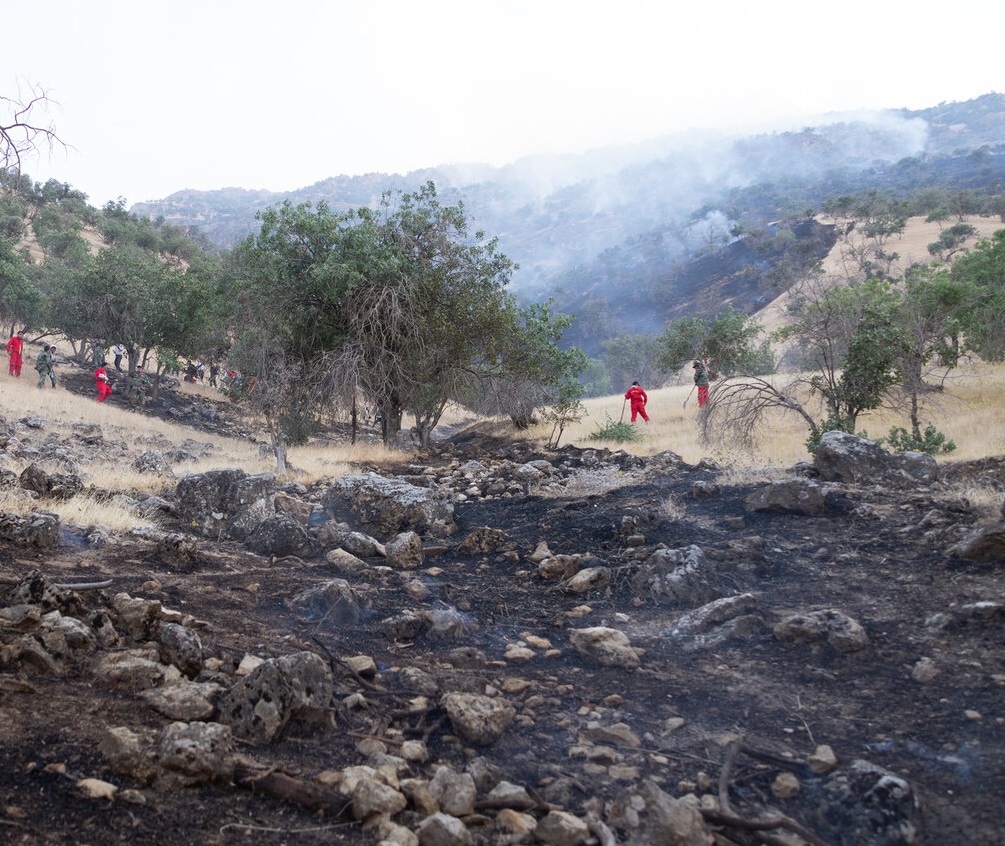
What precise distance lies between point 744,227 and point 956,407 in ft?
260

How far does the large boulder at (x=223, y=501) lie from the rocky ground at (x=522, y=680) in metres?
0.19

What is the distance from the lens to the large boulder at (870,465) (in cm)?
753

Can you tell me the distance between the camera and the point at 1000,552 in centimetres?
471

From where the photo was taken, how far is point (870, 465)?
7.72 metres

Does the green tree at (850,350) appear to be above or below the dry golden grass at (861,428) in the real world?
above

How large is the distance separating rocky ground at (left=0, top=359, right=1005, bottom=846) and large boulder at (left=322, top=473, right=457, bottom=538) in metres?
0.68

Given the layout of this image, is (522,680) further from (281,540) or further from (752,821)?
(281,540)

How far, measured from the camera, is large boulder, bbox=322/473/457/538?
7.74 m

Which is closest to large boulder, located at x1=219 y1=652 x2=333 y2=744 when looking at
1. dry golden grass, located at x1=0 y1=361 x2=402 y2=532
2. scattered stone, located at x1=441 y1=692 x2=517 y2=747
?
scattered stone, located at x1=441 y1=692 x2=517 y2=747

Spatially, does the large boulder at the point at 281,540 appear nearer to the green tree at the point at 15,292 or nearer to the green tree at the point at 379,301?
the green tree at the point at 379,301

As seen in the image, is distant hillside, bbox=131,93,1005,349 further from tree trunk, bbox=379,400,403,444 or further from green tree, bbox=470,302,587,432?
tree trunk, bbox=379,400,403,444

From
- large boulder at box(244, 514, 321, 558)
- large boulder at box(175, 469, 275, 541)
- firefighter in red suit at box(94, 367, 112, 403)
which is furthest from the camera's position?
firefighter in red suit at box(94, 367, 112, 403)

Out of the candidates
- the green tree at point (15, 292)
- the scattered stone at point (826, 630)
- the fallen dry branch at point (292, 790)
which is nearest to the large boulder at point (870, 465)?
the scattered stone at point (826, 630)

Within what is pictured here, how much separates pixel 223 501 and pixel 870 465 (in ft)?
22.6
